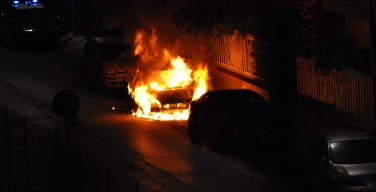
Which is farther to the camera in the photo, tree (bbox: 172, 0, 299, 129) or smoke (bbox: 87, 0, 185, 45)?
smoke (bbox: 87, 0, 185, 45)

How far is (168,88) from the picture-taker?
2800 cm

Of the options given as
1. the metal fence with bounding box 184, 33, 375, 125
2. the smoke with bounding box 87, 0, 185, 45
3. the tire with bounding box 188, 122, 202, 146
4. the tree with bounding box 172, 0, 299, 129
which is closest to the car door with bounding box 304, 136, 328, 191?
the metal fence with bounding box 184, 33, 375, 125

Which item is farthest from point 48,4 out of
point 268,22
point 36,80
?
point 268,22

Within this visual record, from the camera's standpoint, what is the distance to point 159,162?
74.1 ft

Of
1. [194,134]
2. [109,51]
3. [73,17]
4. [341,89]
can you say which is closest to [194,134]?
[194,134]

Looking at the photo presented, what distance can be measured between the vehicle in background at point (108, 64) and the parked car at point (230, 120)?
22.5 feet

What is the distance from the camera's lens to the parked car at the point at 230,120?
23.1m

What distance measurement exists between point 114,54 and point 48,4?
1394cm

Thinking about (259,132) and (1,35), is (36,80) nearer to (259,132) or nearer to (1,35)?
(1,35)

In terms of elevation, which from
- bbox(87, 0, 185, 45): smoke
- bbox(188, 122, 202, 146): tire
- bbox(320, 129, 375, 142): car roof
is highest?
bbox(87, 0, 185, 45): smoke

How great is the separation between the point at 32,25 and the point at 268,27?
1680 centimetres

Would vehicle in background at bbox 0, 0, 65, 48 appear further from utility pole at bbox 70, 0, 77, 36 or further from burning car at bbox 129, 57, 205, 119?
burning car at bbox 129, 57, 205, 119

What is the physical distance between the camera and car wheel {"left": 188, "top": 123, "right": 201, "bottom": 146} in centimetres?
2436

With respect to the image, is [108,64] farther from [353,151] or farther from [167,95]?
[353,151]
